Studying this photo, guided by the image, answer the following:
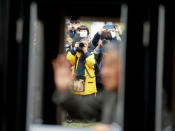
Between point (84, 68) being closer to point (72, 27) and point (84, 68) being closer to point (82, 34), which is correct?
point (82, 34)

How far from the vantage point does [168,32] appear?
7.91ft

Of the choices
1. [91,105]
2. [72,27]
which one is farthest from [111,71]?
[72,27]

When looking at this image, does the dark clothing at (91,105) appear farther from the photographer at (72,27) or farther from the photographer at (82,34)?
the photographer at (82,34)

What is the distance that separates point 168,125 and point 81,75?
6.60 feet

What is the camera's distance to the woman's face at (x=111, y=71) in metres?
2.40

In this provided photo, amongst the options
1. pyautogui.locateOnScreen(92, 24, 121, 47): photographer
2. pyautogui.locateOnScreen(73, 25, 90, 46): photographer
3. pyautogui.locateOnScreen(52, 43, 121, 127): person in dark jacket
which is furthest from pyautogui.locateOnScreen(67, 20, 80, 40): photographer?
pyautogui.locateOnScreen(52, 43, 121, 127): person in dark jacket

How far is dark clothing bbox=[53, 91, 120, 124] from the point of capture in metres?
2.40

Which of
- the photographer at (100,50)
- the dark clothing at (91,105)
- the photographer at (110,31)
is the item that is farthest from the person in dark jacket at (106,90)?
the photographer at (100,50)

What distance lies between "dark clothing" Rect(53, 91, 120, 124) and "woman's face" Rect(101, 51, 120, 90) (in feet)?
0.17

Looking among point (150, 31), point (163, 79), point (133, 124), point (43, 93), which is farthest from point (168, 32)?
point (43, 93)

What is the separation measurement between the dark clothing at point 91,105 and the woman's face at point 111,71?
0.05 metres

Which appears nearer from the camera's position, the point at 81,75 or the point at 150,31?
the point at 150,31

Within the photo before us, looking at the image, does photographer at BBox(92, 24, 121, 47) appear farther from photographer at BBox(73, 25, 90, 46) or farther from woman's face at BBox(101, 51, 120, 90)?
woman's face at BBox(101, 51, 120, 90)

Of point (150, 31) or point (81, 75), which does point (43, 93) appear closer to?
point (150, 31)
